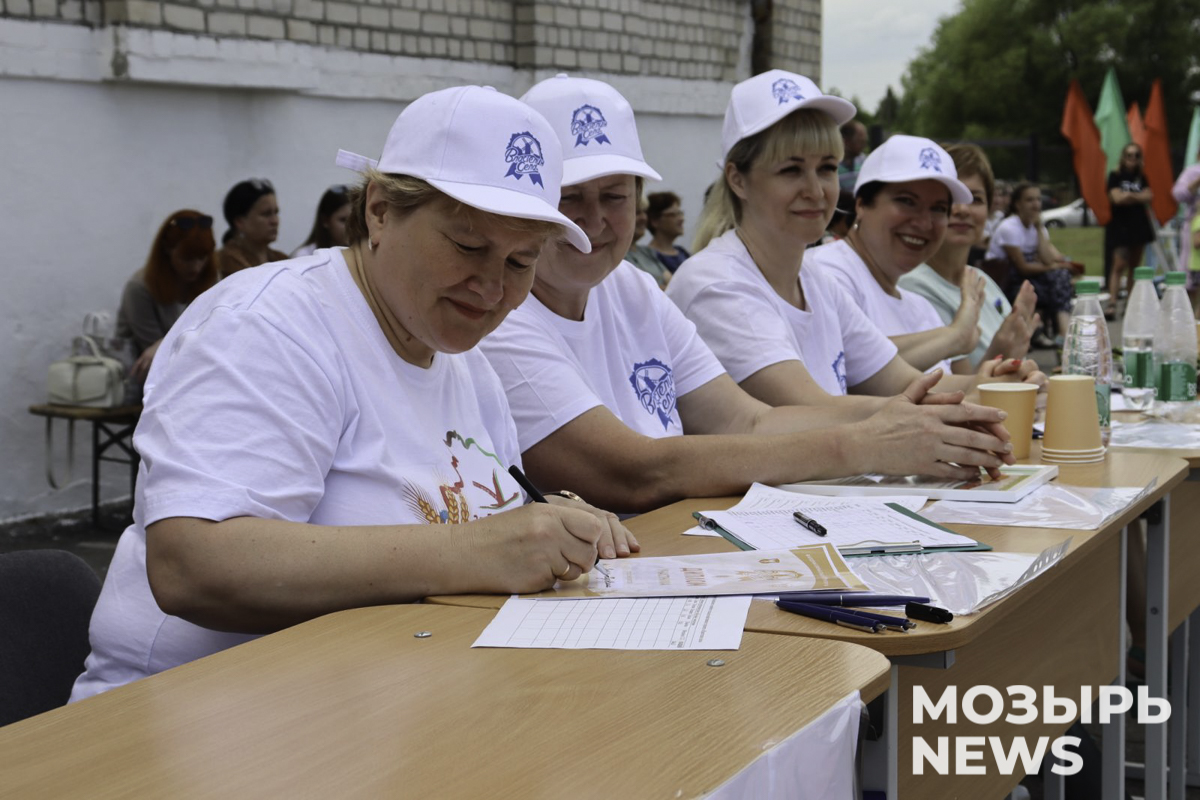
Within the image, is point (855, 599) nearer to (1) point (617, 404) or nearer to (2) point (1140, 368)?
(1) point (617, 404)

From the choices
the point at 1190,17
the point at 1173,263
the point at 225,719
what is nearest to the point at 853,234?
the point at 225,719

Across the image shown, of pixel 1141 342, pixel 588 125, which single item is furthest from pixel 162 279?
pixel 1141 342

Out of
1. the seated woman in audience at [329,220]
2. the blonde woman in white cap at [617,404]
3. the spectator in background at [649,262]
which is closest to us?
the blonde woman in white cap at [617,404]

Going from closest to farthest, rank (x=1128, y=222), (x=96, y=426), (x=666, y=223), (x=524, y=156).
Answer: (x=524, y=156)
(x=96, y=426)
(x=666, y=223)
(x=1128, y=222)

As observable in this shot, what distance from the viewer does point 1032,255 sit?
512 inches

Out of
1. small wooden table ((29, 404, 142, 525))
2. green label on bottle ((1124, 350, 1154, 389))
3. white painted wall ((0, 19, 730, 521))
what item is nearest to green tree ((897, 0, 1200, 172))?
white painted wall ((0, 19, 730, 521))

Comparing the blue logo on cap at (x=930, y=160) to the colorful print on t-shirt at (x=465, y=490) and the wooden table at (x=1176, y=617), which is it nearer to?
the wooden table at (x=1176, y=617)

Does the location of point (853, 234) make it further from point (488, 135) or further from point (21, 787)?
point (21, 787)

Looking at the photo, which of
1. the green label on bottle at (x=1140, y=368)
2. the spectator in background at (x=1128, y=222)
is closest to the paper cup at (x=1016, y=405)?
the green label on bottle at (x=1140, y=368)

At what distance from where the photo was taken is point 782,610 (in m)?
1.73

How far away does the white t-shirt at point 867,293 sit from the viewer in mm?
4484

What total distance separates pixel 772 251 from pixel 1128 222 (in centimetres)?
1344

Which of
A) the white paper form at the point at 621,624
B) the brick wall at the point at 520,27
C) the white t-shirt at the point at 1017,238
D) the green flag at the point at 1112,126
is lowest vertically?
the white paper form at the point at 621,624

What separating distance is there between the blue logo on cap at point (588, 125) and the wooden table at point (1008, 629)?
816 mm
